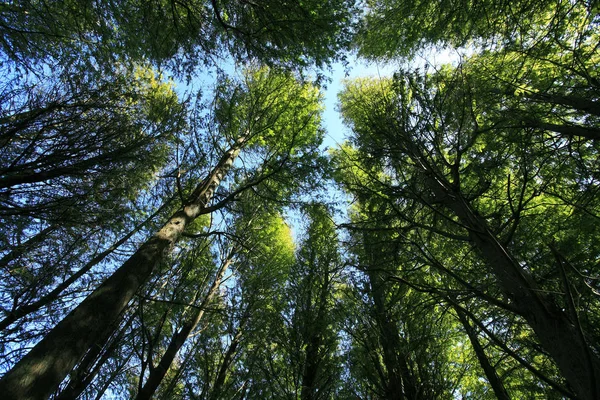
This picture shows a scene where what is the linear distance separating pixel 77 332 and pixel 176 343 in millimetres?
2804

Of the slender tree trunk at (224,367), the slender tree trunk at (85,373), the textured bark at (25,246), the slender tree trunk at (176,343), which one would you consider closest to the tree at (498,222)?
the slender tree trunk at (176,343)

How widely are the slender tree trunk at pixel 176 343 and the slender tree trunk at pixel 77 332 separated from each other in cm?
83

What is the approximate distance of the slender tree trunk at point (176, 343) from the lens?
3605mm

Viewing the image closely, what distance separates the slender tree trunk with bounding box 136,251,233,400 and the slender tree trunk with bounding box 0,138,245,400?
830 mm

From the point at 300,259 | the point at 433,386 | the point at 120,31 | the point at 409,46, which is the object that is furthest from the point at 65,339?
the point at 409,46

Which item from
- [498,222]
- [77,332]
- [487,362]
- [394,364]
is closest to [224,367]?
[394,364]

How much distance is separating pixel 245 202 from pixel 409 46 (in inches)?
222

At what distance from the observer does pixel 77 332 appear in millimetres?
2381

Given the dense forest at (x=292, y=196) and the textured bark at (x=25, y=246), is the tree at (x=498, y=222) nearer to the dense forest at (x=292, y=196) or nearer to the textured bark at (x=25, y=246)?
the dense forest at (x=292, y=196)

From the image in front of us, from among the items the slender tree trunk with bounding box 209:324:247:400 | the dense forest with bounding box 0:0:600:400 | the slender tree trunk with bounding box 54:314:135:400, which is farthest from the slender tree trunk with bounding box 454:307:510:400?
the slender tree trunk with bounding box 54:314:135:400

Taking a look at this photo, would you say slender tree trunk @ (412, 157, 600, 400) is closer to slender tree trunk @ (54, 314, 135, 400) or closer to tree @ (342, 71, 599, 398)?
tree @ (342, 71, 599, 398)

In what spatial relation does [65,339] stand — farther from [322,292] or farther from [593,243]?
[593,243]

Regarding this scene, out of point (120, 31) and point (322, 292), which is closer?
point (120, 31)

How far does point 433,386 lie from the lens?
3578 millimetres
